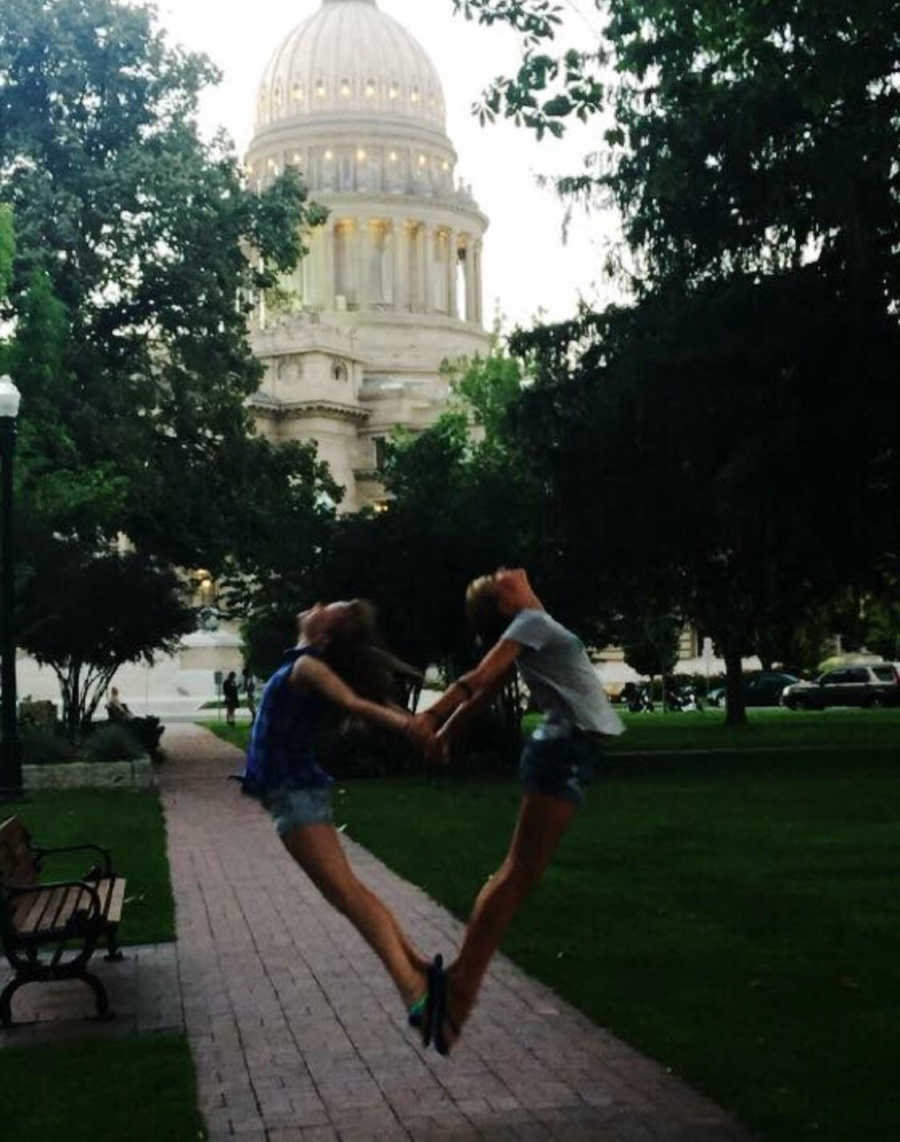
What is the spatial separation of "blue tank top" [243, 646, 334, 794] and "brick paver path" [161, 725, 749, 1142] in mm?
1271

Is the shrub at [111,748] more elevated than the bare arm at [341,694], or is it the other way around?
the bare arm at [341,694]

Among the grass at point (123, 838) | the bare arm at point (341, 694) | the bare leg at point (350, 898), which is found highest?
the bare arm at point (341, 694)

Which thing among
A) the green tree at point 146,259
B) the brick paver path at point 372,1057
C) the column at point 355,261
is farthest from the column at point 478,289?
the brick paver path at point 372,1057

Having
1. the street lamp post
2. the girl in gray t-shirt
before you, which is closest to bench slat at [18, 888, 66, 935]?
the girl in gray t-shirt

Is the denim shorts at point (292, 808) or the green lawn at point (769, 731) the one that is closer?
the denim shorts at point (292, 808)

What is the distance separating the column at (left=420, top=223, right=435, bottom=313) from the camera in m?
128

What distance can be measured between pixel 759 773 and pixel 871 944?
1632cm

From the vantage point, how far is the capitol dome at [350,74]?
427 ft

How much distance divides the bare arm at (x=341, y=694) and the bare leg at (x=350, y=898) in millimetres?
557

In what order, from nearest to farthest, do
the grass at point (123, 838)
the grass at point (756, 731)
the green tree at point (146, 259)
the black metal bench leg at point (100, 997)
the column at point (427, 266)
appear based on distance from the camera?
the black metal bench leg at point (100, 997) → the grass at point (123, 838) → the grass at point (756, 731) → the green tree at point (146, 259) → the column at point (427, 266)

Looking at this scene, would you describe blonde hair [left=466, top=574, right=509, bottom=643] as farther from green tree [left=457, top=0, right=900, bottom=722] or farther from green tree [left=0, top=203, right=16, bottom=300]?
green tree [left=0, top=203, right=16, bottom=300]

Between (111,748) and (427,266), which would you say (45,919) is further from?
(427,266)

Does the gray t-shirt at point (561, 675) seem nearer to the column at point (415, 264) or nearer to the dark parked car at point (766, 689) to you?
the dark parked car at point (766, 689)

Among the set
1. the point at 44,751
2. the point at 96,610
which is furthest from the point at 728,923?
the point at 96,610
